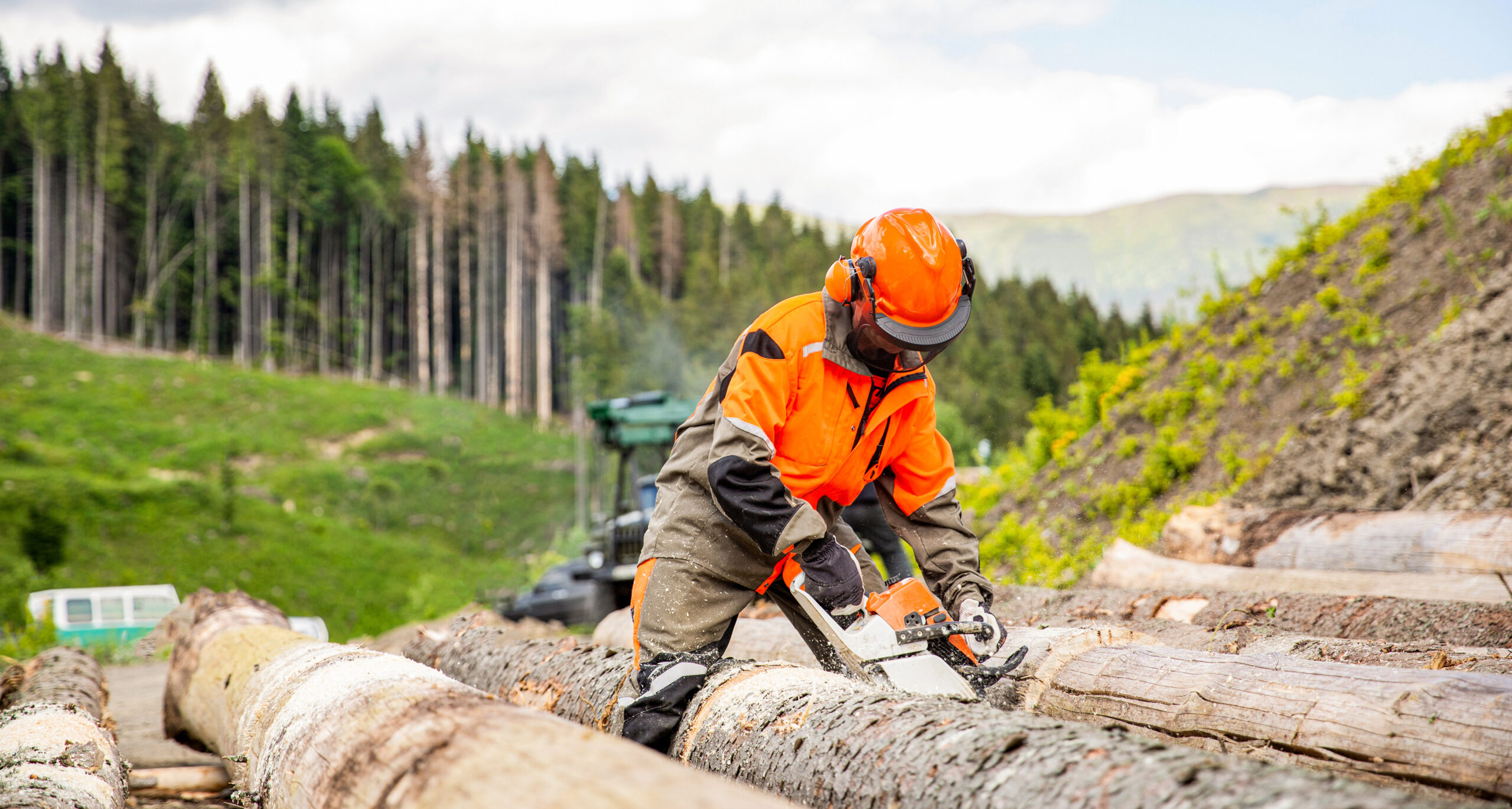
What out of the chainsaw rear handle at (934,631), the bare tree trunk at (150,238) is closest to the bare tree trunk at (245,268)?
the bare tree trunk at (150,238)

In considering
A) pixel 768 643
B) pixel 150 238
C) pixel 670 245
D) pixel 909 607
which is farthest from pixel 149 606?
pixel 670 245

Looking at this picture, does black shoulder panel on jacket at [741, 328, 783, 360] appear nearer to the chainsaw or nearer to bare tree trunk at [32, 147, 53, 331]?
the chainsaw

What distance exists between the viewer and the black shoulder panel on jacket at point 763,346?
111 inches

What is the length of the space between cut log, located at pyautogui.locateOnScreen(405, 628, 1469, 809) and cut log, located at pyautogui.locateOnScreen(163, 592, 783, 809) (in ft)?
1.64

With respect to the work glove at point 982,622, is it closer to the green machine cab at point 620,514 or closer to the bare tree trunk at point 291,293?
the green machine cab at point 620,514

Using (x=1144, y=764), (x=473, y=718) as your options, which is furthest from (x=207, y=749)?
(x=1144, y=764)

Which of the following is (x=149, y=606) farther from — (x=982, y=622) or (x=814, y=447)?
(x=982, y=622)

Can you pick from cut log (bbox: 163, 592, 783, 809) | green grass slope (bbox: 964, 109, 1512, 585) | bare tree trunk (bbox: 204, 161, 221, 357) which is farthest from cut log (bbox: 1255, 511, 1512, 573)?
bare tree trunk (bbox: 204, 161, 221, 357)

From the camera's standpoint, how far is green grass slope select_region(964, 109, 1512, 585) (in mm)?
6871

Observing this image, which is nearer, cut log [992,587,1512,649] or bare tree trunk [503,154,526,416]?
cut log [992,587,1512,649]

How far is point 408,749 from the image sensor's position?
1.98m

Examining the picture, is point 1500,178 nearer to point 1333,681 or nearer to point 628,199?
point 1333,681

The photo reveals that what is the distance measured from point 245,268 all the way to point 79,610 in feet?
111

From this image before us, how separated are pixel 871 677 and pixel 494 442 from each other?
35139mm
